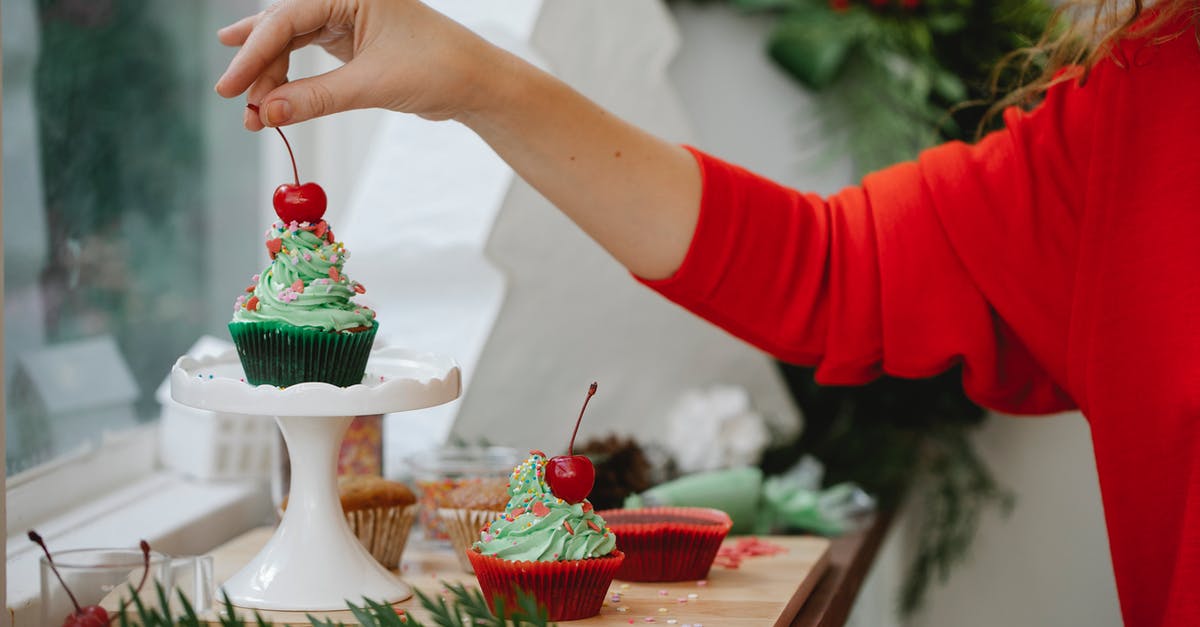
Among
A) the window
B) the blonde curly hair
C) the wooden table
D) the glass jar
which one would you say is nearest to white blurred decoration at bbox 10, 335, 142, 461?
the window

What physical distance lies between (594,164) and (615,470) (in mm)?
379

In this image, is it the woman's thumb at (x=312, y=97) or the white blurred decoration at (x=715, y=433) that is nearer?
the woman's thumb at (x=312, y=97)

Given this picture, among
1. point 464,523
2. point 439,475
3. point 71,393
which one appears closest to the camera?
point 464,523

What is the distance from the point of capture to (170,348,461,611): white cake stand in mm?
804

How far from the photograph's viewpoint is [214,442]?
1.37 meters

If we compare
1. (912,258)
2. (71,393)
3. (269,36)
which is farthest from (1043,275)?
(71,393)

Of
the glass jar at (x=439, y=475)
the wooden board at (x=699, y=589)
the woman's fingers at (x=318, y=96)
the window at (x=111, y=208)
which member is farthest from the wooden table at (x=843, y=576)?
the window at (x=111, y=208)

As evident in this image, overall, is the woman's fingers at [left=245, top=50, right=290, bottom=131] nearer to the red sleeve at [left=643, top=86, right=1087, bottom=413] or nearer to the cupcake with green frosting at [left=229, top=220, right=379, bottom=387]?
the cupcake with green frosting at [left=229, top=220, right=379, bottom=387]

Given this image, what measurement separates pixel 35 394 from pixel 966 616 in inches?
56.3

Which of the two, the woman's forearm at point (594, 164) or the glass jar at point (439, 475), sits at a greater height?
the woman's forearm at point (594, 164)

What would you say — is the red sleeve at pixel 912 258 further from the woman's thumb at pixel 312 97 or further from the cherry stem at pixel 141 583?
the cherry stem at pixel 141 583

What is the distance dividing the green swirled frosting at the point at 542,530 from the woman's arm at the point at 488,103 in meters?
0.24

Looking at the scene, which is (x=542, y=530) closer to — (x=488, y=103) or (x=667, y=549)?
(x=667, y=549)

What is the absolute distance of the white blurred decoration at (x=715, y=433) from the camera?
1565 mm
